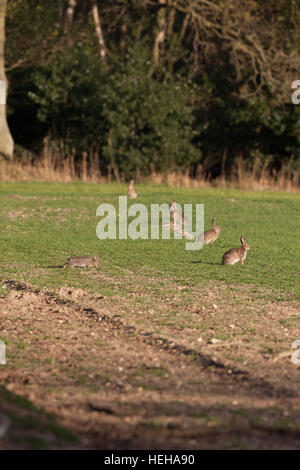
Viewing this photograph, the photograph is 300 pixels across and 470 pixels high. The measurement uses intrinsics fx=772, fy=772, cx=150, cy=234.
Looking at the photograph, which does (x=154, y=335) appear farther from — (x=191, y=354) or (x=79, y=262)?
(x=79, y=262)

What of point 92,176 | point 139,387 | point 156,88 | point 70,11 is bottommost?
point 139,387

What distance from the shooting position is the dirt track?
4.78 meters

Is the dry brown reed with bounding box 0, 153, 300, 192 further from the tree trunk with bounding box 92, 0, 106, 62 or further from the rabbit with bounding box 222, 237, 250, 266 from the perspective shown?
the rabbit with bounding box 222, 237, 250, 266

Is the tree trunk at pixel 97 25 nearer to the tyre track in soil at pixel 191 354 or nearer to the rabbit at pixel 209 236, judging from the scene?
the rabbit at pixel 209 236

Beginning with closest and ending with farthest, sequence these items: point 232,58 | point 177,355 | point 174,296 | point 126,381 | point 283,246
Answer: point 126,381, point 177,355, point 174,296, point 283,246, point 232,58

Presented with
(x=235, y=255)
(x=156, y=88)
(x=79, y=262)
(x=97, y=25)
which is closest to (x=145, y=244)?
(x=235, y=255)

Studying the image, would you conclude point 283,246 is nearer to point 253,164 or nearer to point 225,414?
point 225,414

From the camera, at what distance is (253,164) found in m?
30.6

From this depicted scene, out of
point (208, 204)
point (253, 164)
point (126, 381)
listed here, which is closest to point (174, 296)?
point (126, 381)

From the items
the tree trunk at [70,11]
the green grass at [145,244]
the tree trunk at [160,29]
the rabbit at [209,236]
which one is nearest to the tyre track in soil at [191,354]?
the green grass at [145,244]

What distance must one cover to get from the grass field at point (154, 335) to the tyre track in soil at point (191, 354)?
15 millimetres

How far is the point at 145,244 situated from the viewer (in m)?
12.6

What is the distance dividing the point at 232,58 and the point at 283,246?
18.7 meters

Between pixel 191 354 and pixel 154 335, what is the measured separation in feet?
2.09
